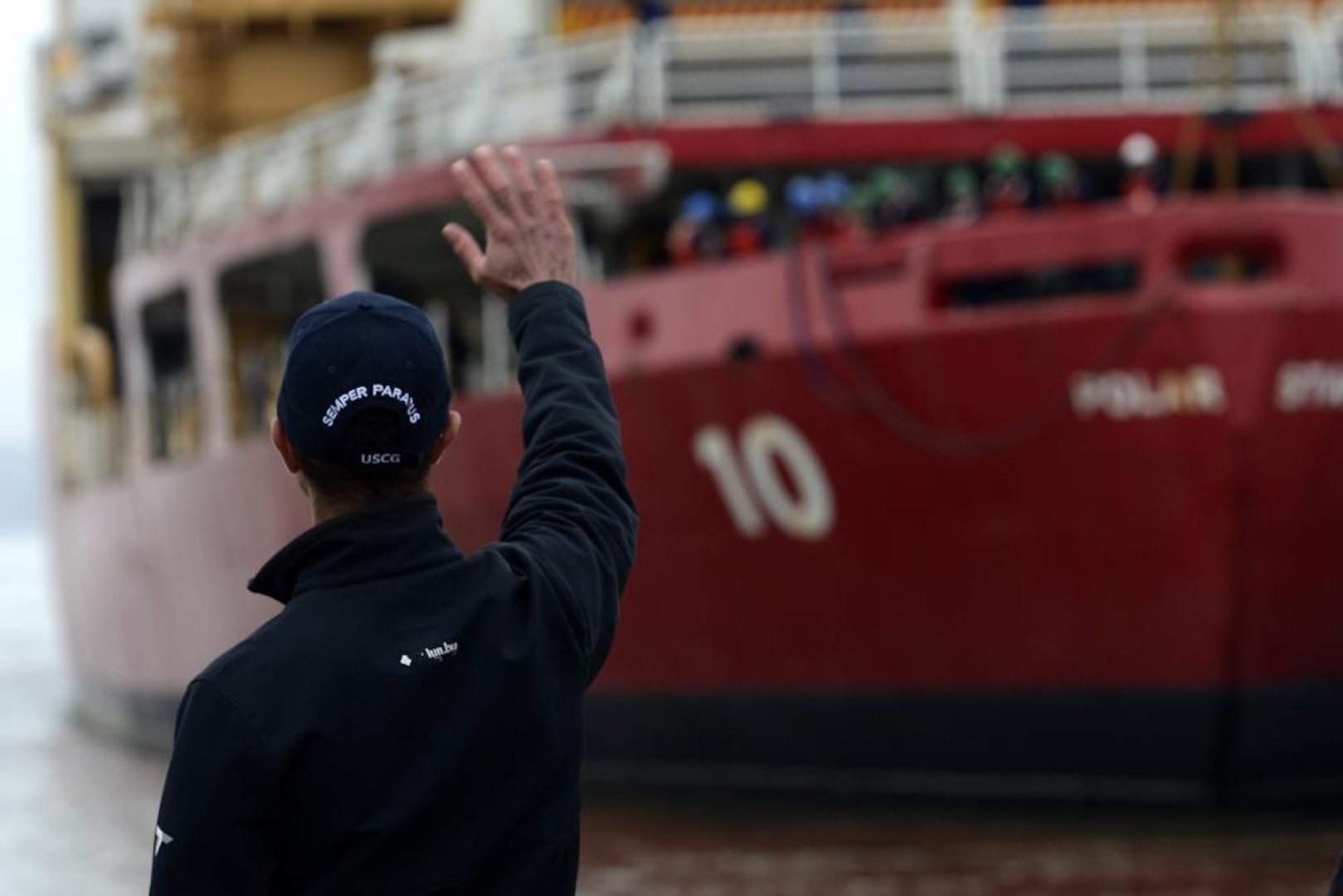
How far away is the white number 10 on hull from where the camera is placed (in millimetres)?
14438

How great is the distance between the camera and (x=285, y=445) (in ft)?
10.6

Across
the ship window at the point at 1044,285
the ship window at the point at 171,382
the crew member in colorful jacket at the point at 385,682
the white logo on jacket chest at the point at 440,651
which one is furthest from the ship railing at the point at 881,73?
the white logo on jacket chest at the point at 440,651

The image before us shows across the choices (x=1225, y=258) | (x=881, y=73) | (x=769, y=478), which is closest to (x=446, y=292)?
(x=881, y=73)

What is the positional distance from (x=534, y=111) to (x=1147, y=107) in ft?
13.0

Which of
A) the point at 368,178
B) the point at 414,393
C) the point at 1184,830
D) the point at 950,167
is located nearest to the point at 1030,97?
the point at 950,167

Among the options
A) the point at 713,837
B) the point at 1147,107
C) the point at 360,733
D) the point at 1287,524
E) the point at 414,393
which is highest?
the point at 414,393

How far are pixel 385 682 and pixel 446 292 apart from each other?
18.7 metres

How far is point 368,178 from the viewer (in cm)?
1875

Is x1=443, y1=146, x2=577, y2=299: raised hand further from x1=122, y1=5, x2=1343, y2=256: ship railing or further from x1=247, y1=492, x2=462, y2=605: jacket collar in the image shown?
x1=122, y1=5, x2=1343, y2=256: ship railing

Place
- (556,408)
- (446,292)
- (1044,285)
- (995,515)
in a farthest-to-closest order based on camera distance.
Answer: (446,292), (1044,285), (995,515), (556,408)

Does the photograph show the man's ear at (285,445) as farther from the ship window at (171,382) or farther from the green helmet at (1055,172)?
the ship window at (171,382)

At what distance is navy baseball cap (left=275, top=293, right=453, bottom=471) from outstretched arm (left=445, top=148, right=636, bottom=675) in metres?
0.26

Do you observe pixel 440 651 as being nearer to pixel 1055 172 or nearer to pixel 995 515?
pixel 995 515

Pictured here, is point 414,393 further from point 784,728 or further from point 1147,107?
point 1147,107
